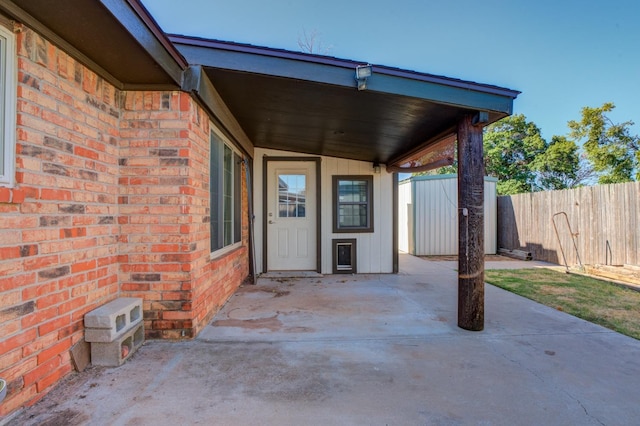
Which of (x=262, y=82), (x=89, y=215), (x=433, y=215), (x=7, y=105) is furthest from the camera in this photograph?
(x=433, y=215)

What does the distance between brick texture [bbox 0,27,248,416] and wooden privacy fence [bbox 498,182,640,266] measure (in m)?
8.02

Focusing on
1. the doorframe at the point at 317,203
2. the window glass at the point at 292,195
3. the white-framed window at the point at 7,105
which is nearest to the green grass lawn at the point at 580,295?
the doorframe at the point at 317,203

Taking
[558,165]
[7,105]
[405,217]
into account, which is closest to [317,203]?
[7,105]

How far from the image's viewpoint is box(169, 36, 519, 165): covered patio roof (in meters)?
2.88

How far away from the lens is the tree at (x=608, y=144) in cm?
1199

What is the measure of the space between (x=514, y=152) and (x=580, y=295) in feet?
47.1

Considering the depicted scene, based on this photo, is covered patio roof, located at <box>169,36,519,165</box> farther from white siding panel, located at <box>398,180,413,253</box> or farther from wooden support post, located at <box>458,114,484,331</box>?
white siding panel, located at <box>398,180,413,253</box>

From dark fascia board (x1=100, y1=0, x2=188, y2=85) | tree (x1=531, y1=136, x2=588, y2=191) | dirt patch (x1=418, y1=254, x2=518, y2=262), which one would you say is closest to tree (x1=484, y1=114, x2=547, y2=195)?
tree (x1=531, y1=136, x2=588, y2=191)

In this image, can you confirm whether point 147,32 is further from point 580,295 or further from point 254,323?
point 580,295

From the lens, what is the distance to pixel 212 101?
331 centimetres

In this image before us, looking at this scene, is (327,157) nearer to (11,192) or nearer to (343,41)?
(11,192)

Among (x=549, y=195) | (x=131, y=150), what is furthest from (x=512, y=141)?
(x=131, y=150)

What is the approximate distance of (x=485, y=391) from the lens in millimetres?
2156

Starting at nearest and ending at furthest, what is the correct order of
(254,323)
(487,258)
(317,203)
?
(254,323), (317,203), (487,258)
